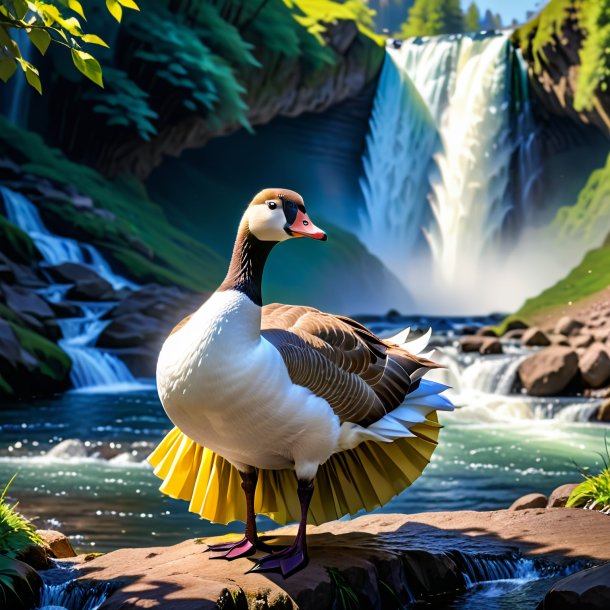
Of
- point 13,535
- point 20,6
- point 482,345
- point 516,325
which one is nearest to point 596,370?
point 482,345

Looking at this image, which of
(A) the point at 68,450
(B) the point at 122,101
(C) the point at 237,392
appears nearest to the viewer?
(C) the point at 237,392

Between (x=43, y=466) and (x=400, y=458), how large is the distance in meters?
6.03

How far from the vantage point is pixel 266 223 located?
12.0ft

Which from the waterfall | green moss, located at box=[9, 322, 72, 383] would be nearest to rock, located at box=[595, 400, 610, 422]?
the waterfall

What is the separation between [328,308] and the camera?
26.2 meters

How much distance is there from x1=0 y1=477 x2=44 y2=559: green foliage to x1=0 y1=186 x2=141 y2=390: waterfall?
10.5 meters

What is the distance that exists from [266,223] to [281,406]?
2.51 ft

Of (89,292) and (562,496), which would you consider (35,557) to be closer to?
(562,496)

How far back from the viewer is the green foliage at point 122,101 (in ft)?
71.4

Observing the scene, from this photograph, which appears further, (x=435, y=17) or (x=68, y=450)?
(x=435, y=17)

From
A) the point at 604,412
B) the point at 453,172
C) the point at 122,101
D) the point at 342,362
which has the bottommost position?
the point at 604,412

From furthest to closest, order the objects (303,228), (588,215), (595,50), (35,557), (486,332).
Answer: (588,215) → (595,50) → (486,332) → (35,557) → (303,228)

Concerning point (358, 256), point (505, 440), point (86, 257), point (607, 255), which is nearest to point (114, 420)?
point (505, 440)

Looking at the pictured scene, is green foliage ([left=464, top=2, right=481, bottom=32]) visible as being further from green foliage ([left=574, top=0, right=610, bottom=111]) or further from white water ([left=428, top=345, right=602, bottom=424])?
white water ([left=428, top=345, right=602, bottom=424])
